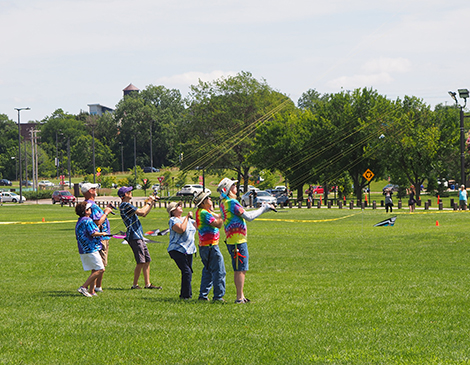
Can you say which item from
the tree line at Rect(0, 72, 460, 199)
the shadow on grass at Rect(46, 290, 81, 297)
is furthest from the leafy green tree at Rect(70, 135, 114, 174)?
the shadow on grass at Rect(46, 290, 81, 297)

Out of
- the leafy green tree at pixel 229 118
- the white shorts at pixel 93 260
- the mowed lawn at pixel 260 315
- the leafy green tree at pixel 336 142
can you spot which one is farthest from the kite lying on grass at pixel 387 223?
the leafy green tree at pixel 229 118

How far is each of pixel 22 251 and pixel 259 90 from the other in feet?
202

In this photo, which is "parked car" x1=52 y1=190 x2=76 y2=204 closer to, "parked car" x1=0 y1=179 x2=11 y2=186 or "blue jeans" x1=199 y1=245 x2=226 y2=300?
"blue jeans" x1=199 y1=245 x2=226 y2=300

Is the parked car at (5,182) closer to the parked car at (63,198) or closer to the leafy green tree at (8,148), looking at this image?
the leafy green tree at (8,148)

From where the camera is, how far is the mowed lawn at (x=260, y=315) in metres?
6.55

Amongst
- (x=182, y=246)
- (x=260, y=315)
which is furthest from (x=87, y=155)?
(x=260, y=315)

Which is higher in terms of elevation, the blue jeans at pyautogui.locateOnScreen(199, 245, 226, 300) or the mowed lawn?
the blue jeans at pyautogui.locateOnScreen(199, 245, 226, 300)

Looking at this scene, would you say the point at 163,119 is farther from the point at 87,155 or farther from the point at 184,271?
the point at 184,271

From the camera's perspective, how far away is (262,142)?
69.1 m

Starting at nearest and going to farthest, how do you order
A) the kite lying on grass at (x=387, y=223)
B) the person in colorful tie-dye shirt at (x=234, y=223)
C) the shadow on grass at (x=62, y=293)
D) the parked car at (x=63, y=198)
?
the person in colorful tie-dye shirt at (x=234, y=223) < the shadow on grass at (x=62, y=293) < the kite lying on grass at (x=387, y=223) < the parked car at (x=63, y=198)

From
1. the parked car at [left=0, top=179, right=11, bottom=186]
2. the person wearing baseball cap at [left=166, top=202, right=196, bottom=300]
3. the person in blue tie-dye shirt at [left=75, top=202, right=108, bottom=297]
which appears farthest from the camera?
the parked car at [left=0, top=179, right=11, bottom=186]

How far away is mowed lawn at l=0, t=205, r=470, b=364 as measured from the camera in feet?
21.5

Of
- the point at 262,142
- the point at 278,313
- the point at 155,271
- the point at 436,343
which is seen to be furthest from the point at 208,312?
the point at 262,142

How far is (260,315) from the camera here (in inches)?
337
